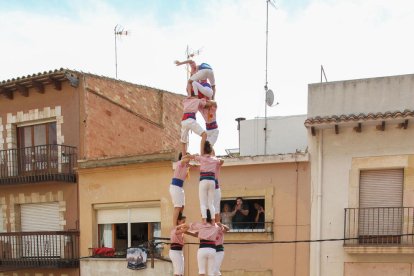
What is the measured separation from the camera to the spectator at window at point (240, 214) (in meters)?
15.4

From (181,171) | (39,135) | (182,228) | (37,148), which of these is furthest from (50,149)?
(182,228)

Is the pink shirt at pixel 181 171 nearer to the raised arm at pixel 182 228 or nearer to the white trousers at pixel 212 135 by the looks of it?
the white trousers at pixel 212 135

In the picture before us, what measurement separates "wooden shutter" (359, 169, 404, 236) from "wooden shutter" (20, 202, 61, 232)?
10.6 m

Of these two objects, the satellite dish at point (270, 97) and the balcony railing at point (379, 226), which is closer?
the balcony railing at point (379, 226)

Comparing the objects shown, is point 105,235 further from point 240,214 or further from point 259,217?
point 259,217

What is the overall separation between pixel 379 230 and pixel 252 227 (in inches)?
140

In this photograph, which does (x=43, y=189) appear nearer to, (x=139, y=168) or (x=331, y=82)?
(x=139, y=168)

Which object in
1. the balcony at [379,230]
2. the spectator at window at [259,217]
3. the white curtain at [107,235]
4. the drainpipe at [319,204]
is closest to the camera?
the balcony at [379,230]

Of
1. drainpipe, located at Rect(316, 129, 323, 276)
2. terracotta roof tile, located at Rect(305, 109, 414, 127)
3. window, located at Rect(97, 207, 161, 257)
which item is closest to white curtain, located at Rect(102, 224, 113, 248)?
window, located at Rect(97, 207, 161, 257)

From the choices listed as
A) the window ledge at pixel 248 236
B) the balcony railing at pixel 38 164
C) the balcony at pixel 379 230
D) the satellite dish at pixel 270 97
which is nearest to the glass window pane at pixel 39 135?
the balcony railing at pixel 38 164

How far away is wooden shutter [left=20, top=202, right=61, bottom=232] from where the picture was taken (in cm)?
1875

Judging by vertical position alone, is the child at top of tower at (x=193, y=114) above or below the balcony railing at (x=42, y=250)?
above

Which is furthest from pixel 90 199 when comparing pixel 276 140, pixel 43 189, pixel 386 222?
pixel 386 222

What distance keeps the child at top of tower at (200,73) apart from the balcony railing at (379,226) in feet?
24.7
